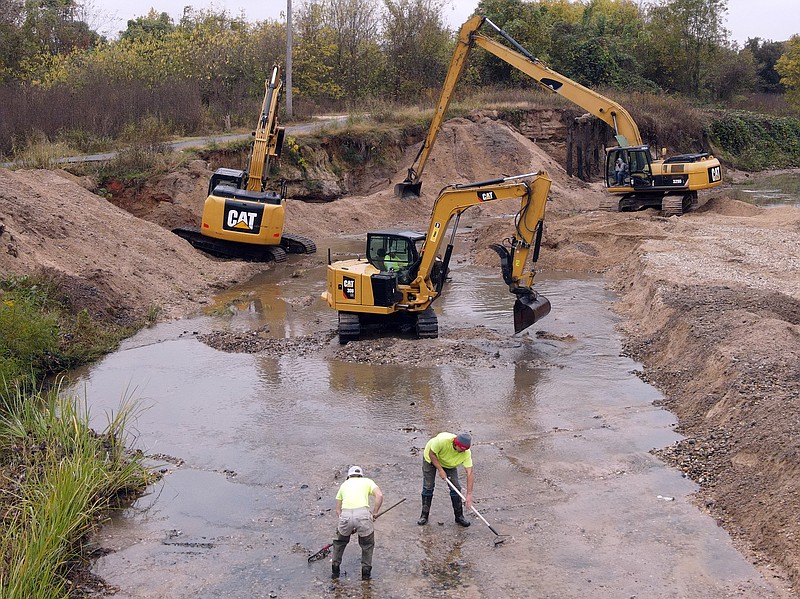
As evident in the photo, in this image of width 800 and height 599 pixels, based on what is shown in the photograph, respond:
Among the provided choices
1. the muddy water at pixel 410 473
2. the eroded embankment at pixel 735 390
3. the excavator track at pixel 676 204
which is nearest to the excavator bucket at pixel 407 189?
the excavator track at pixel 676 204

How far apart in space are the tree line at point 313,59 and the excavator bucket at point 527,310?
19807 millimetres

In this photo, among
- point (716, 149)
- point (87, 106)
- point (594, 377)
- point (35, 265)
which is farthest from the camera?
point (716, 149)

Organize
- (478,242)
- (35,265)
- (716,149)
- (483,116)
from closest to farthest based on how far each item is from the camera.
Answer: (35,265), (478,242), (483,116), (716,149)

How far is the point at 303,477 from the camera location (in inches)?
449

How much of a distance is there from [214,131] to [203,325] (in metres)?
19.0

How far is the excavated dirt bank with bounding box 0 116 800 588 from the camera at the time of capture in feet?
34.7

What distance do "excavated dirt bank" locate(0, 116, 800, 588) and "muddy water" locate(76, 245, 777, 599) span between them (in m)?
0.57

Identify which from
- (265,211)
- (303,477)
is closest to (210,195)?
(265,211)

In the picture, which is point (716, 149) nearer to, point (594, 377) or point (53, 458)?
point (594, 377)

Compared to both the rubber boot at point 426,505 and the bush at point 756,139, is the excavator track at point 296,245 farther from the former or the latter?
the bush at point 756,139

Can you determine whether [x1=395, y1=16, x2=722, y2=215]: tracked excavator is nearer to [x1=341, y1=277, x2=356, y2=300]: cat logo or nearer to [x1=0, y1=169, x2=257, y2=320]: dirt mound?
[x1=0, y1=169, x2=257, y2=320]: dirt mound

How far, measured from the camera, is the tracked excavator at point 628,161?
1144 inches

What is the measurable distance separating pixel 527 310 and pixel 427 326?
1996mm

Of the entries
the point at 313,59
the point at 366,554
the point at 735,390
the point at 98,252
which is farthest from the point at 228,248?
the point at 313,59
